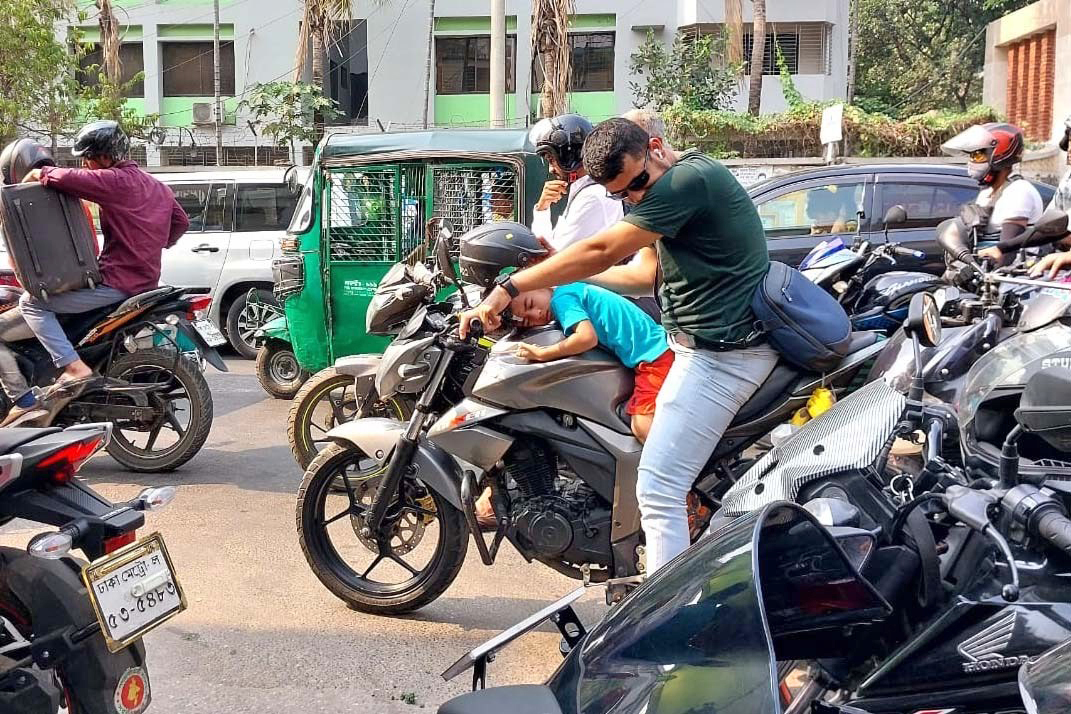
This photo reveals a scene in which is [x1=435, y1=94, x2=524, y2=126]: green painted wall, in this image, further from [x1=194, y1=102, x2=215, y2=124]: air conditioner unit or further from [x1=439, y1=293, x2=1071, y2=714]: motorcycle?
[x1=439, y1=293, x2=1071, y2=714]: motorcycle

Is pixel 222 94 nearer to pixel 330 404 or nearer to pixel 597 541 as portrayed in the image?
pixel 330 404

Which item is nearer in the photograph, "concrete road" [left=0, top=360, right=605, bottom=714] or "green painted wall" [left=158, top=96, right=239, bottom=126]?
"concrete road" [left=0, top=360, right=605, bottom=714]

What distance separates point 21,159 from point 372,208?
234 cm

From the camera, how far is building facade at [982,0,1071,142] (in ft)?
59.4

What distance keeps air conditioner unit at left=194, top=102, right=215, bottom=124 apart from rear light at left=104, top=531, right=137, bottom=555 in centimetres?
2494

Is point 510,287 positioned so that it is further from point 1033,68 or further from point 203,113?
point 203,113

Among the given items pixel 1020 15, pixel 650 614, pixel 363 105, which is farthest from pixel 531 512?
pixel 363 105

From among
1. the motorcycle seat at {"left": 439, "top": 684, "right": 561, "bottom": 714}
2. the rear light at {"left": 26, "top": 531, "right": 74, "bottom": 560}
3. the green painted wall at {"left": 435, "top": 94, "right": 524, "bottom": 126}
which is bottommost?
the rear light at {"left": 26, "top": 531, "right": 74, "bottom": 560}

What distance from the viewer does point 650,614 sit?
2020mm

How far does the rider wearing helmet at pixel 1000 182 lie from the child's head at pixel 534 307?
3.52 m

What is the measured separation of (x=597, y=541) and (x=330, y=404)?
8.92 ft

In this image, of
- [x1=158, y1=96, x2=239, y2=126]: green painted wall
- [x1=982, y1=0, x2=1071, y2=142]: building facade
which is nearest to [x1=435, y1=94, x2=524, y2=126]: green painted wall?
[x1=158, y1=96, x2=239, y2=126]: green painted wall

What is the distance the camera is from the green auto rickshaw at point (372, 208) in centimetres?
746

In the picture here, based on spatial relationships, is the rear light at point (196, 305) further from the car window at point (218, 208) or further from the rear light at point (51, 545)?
the car window at point (218, 208)
